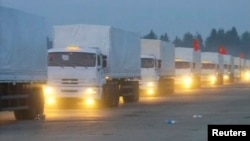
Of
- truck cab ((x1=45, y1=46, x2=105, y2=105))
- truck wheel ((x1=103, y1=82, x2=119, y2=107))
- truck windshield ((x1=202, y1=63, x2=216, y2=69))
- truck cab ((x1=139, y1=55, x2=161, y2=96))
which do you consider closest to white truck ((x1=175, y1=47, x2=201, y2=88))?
truck windshield ((x1=202, y1=63, x2=216, y2=69))

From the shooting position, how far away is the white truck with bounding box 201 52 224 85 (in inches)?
3100

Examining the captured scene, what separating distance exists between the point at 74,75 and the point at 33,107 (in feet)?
19.7

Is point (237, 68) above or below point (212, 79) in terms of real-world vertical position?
above

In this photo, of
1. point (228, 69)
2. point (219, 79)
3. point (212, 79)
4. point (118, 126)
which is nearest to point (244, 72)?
point (228, 69)

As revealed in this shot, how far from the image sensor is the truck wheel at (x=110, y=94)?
33281 mm

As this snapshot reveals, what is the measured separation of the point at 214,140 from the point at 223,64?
7534 cm

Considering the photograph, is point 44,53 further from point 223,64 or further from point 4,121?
point 223,64

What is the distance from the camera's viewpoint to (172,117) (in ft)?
86.8

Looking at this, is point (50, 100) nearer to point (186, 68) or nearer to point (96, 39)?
point (96, 39)

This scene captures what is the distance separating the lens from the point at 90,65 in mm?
32188

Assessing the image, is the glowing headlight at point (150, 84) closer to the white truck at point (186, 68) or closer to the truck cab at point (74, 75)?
the truck cab at point (74, 75)

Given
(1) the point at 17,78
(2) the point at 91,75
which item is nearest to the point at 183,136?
(1) the point at 17,78

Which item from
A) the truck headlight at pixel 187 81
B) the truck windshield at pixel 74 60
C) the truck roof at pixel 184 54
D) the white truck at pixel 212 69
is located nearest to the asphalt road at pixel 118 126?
the truck windshield at pixel 74 60

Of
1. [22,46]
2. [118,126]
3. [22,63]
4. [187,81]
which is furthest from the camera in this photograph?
[187,81]
